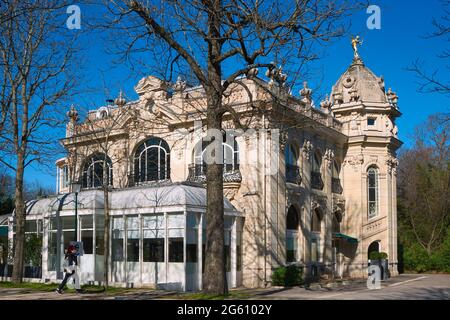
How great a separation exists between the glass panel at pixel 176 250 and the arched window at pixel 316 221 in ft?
32.7

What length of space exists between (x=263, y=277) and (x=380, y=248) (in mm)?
11925

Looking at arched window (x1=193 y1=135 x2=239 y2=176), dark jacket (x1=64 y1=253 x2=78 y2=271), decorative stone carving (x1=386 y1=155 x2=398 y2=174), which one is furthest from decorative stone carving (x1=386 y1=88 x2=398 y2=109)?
dark jacket (x1=64 y1=253 x2=78 y2=271)

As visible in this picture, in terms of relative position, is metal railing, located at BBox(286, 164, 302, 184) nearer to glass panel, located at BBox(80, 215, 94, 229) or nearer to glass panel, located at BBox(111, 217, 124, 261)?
glass panel, located at BBox(111, 217, 124, 261)

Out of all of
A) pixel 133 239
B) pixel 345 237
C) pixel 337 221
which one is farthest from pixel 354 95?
pixel 133 239

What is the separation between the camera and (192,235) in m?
24.8

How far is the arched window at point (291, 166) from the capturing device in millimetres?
29828

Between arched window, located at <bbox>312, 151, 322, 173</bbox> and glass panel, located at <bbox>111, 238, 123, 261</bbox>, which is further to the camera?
arched window, located at <bbox>312, 151, 322, 173</bbox>

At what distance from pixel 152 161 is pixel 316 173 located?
883 centimetres

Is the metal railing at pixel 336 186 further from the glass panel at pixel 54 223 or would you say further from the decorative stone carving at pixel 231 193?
the glass panel at pixel 54 223

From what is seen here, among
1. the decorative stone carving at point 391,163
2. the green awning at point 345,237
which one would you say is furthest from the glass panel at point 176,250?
the decorative stone carving at point 391,163

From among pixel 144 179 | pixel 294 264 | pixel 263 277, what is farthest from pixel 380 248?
pixel 144 179

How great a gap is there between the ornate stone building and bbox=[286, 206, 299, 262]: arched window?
0.34 ft

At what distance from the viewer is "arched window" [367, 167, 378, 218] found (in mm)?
36656
